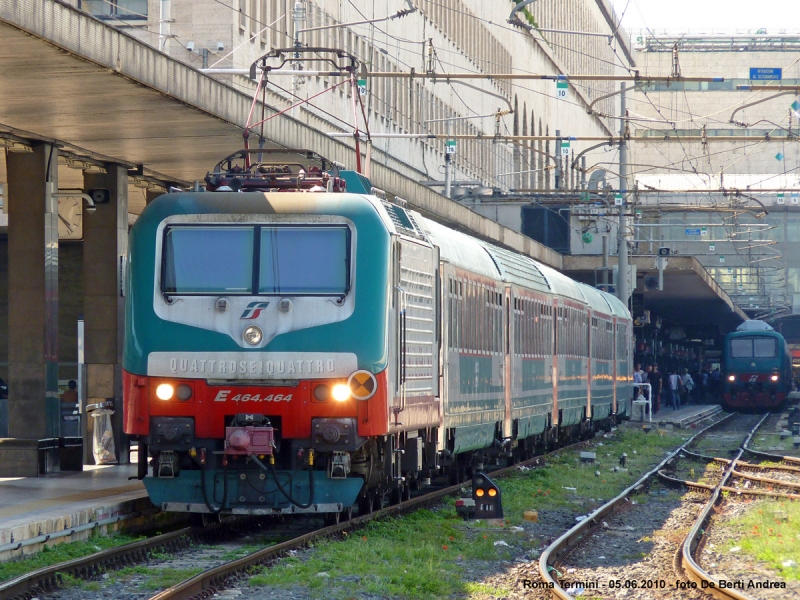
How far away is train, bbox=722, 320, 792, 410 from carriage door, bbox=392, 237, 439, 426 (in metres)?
40.0

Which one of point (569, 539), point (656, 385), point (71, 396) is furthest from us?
point (656, 385)

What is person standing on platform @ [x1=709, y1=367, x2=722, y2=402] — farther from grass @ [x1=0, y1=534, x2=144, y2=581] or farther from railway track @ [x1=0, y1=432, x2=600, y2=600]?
grass @ [x1=0, y1=534, x2=144, y2=581]

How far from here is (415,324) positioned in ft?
46.6

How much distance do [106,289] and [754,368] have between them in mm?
37910

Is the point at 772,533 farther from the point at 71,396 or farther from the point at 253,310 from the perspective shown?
the point at 71,396

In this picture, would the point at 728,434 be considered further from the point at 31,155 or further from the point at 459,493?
the point at 31,155

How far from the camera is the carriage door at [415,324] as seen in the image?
1330 centimetres

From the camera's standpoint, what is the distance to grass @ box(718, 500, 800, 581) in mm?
11836

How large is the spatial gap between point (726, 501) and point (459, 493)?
347 centimetres

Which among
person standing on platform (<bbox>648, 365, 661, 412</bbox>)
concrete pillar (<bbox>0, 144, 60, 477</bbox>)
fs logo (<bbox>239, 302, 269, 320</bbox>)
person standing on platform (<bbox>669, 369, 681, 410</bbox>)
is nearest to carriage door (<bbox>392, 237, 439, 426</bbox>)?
fs logo (<bbox>239, 302, 269, 320</bbox>)

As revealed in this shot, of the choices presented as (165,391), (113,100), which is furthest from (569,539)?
(113,100)

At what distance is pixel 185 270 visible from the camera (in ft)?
41.9

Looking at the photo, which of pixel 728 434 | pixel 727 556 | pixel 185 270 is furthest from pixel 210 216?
pixel 728 434

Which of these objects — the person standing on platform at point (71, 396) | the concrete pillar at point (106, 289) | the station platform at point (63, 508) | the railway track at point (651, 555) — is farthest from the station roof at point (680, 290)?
the station platform at point (63, 508)
